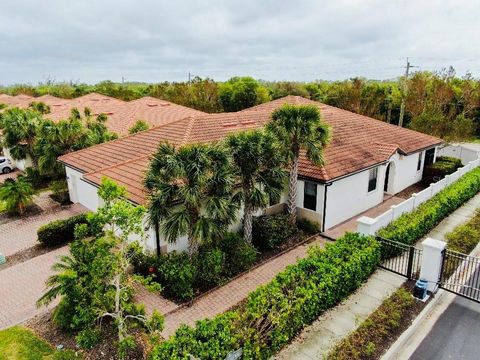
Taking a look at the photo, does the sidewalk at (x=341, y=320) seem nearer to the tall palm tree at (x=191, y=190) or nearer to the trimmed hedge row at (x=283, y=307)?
the trimmed hedge row at (x=283, y=307)

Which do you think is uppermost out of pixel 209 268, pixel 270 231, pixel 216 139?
pixel 216 139

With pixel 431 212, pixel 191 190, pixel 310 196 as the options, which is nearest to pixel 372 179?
pixel 431 212

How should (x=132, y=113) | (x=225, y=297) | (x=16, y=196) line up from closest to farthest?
(x=225, y=297)
(x=16, y=196)
(x=132, y=113)

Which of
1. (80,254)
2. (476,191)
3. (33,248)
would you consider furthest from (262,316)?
(476,191)

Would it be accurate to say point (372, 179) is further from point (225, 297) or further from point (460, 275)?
point (225, 297)

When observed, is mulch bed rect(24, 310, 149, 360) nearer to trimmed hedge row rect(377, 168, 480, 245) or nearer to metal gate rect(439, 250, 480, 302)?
trimmed hedge row rect(377, 168, 480, 245)

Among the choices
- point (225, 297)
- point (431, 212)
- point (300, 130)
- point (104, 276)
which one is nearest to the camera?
point (104, 276)

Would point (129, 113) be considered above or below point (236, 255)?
above
